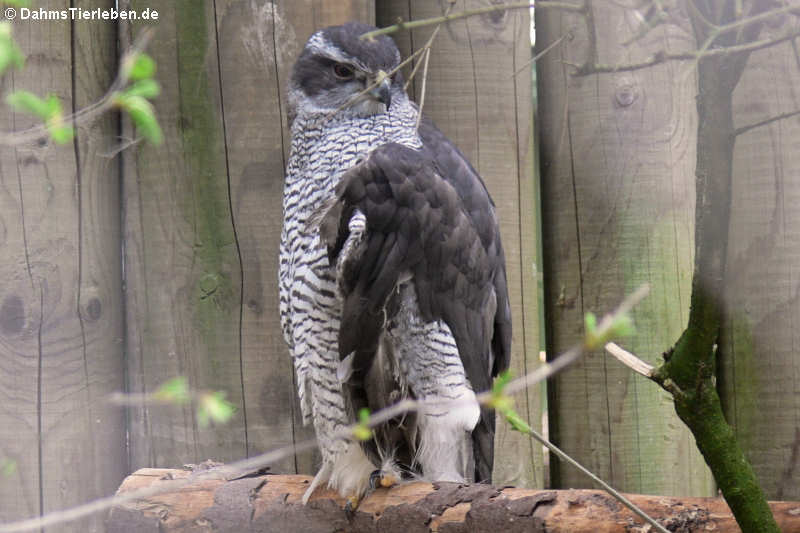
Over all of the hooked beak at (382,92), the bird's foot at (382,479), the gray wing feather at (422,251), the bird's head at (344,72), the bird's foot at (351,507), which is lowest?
the bird's foot at (351,507)

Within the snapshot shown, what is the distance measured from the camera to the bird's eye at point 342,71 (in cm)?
301

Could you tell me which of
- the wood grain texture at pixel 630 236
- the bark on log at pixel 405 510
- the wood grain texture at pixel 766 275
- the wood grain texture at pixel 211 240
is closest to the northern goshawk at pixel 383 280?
the bark on log at pixel 405 510

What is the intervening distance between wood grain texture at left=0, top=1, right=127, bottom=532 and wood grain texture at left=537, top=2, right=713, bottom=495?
1.71m

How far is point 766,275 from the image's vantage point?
3004 mm

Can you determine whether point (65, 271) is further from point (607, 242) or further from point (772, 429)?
point (772, 429)

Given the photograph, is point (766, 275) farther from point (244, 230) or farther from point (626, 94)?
point (244, 230)

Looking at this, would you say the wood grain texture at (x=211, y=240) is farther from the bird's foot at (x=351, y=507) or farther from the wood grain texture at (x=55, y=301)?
the bird's foot at (x=351, y=507)

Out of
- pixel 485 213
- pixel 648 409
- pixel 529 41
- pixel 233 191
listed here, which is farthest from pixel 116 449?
pixel 529 41

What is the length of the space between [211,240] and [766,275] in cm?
198

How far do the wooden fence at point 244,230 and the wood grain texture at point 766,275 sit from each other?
0.8 inches

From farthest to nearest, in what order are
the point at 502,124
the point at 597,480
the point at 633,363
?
the point at 502,124, the point at 633,363, the point at 597,480

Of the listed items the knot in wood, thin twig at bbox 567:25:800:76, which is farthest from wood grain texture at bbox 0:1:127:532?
thin twig at bbox 567:25:800:76

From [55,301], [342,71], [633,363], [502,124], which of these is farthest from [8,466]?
[502,124]

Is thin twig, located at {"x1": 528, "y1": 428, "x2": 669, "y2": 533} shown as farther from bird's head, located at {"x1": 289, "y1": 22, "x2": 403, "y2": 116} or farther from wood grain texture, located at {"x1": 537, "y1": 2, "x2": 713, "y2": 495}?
bird's head, located at {"x1": 289, "y1": 22, "x2": 403, "y2": 116}
